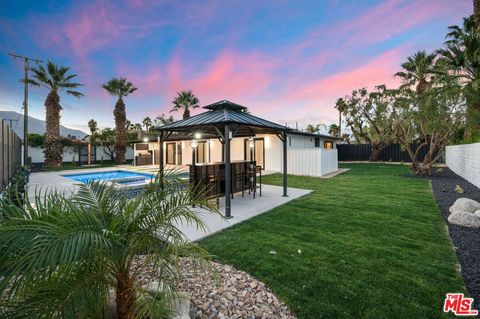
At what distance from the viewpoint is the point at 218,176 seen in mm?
6598

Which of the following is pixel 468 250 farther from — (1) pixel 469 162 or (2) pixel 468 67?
(2) pixel 468 67

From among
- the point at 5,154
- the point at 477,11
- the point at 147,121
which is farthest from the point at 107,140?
the point at 477,11

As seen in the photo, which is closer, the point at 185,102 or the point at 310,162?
the point at 310,162

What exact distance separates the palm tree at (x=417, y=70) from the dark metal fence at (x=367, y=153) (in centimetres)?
639

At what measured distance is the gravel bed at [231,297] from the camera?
2297 millimetres

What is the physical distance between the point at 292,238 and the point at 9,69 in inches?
883

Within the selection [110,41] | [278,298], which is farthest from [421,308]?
[110,41]

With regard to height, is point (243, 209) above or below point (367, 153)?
below

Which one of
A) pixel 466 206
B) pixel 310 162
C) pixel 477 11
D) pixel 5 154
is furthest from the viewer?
pixel 310 162

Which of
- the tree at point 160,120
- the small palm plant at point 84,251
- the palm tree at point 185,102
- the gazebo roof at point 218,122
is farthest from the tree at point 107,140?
the small palm plant at point 84,251

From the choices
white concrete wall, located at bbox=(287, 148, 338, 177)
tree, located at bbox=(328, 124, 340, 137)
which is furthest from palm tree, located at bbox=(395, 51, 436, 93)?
tree, located at bbox=(328, 124, 340, 137)

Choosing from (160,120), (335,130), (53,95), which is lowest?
(335,130)

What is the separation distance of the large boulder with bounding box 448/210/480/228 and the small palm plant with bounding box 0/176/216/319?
576 cm

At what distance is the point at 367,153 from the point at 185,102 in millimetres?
21332
